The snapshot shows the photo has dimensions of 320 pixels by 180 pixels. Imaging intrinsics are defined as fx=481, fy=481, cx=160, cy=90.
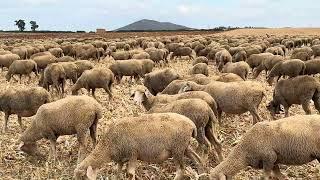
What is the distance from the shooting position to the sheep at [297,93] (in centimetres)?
1260

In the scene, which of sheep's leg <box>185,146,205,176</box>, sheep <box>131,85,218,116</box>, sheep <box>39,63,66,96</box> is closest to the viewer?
sheep's leg <box>185,146,205,176</box>

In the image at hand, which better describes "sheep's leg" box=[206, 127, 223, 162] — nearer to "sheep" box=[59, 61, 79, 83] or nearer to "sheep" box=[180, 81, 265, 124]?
"sheep" box=[180, 81, 265, 124]

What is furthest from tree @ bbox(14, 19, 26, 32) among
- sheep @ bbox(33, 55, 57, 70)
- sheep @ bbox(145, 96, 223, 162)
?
sheep @ bbox(145, 96, 223, 162)

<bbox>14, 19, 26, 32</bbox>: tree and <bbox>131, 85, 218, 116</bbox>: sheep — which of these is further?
<bbox>14, 19, 26, 32</bbox>: tree

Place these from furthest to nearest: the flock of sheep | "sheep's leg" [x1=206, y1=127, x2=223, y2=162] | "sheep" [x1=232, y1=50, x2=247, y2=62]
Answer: "sheep" [x1=232, y1=50, x2=247, y2=62] < "sheep's leg" [x1=206, y1=127, x2=223, y2=162] < the flock of sheep

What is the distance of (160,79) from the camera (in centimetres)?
1648

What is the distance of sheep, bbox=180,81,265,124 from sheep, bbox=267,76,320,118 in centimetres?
146

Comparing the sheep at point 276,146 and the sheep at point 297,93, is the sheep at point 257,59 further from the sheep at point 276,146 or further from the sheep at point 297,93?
the sheep at point 276,146

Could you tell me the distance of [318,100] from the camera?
12688mm

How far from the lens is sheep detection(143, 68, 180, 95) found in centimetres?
1630

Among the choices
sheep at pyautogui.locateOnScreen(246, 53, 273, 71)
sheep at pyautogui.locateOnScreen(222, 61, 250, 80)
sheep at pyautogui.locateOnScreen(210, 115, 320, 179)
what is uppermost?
sheep at pyautogui.locateOnScreen(210, 115, 320, 179)

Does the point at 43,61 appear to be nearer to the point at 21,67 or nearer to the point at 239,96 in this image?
the point at 21,67

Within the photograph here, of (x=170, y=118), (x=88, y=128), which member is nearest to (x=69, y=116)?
(x=88, y=128)

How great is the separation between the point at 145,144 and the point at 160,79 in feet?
26.4
